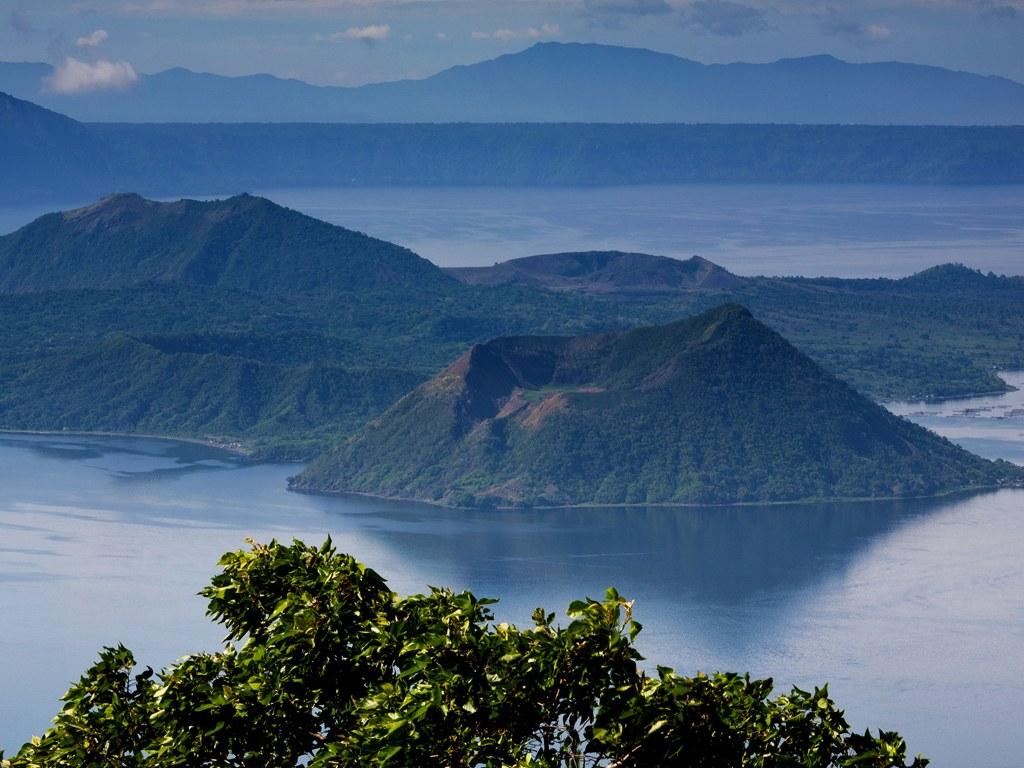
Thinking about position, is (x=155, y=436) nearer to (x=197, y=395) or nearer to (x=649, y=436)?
(x=197, y=395)

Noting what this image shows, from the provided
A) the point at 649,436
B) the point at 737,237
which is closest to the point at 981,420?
the point at 649,436

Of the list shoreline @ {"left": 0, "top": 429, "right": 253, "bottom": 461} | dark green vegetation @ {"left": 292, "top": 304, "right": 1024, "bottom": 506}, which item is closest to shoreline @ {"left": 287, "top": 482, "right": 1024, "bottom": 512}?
dark green vegetation @ {"left": 292, "top": 304, "right": 1024, "bottom": 506}

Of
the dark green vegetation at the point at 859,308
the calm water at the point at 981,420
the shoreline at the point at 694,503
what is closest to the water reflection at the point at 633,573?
the shoreline at the point at 694,503

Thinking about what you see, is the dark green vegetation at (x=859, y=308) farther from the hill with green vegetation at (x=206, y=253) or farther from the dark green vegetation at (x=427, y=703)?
the dark green vegetation at (x=427, y=703)

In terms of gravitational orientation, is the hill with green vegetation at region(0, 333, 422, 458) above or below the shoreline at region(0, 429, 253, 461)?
above

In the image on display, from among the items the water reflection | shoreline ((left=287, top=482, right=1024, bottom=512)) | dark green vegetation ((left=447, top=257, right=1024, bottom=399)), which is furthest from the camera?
dark green vegetation ((left=447, top=257, right=1024, bottom=399))

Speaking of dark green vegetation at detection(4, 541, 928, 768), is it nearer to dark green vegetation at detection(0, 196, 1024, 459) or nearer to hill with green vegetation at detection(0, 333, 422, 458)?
dark green vegetation at detection(0, 196, 1024, 459)
